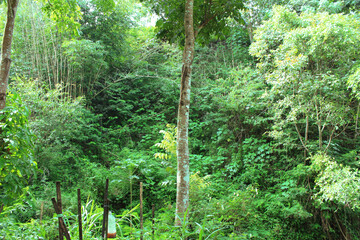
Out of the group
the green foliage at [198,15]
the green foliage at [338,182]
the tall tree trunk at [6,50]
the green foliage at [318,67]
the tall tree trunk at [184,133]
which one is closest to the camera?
the tall tree trunk at [6,50]

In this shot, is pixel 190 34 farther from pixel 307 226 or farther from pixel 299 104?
pixel 307 226

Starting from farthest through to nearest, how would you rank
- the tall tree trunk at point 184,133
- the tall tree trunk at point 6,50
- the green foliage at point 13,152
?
the tall tree trunk at point 184,133 < the tall tree trunk at point 6,50 < the green foliage at point 13,152

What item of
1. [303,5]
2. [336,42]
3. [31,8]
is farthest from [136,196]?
[303,5]

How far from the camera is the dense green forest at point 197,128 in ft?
8.98

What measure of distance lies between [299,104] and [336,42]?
1038mm

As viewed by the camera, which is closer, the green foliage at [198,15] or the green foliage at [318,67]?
the green foliage at [198,15]

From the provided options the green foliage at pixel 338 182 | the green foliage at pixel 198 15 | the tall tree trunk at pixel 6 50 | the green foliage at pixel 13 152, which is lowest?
the green foliage at pixel 338 182

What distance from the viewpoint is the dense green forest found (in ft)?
8.98

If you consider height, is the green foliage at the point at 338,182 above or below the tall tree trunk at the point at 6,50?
below

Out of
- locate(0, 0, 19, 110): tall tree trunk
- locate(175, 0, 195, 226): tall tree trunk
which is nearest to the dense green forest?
locate(175, 0, 195, 226): tall tree trunk

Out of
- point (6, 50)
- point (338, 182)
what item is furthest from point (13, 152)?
point (338, 182)

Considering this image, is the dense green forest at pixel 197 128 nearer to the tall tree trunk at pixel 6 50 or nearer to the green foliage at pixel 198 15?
the green foliage at pixel 198 15

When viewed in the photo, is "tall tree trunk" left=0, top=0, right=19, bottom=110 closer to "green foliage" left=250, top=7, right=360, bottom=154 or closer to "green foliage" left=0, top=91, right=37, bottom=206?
"green foliage" left=0, top=91, right=37, bottom=206

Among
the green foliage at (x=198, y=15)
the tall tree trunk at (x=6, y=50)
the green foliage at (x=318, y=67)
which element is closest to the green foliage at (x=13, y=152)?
the tall tree trunk at (x=6, y=50)
